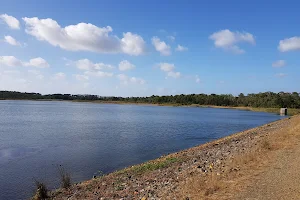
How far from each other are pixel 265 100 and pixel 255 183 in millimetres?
159115

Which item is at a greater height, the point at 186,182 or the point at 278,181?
the point at 278,181

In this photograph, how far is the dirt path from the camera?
8.68 m

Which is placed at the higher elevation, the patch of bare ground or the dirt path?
the dirt path

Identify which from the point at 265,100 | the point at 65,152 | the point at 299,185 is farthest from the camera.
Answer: the point at 265,100

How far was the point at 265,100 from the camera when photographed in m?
158

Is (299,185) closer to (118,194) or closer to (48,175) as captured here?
(118,194)

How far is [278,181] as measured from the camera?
1009 centimetres

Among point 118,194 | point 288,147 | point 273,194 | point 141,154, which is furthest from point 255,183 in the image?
point 141,154

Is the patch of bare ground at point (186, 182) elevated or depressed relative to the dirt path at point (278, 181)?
depressed

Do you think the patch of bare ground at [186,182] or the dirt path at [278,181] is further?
the patch of bare ground at [186,182]

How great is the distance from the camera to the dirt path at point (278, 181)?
868 cm

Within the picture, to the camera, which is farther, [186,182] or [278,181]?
[186,182]

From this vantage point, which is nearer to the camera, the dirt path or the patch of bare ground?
the dirt path

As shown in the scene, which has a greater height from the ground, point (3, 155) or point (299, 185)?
point (299, 185)
